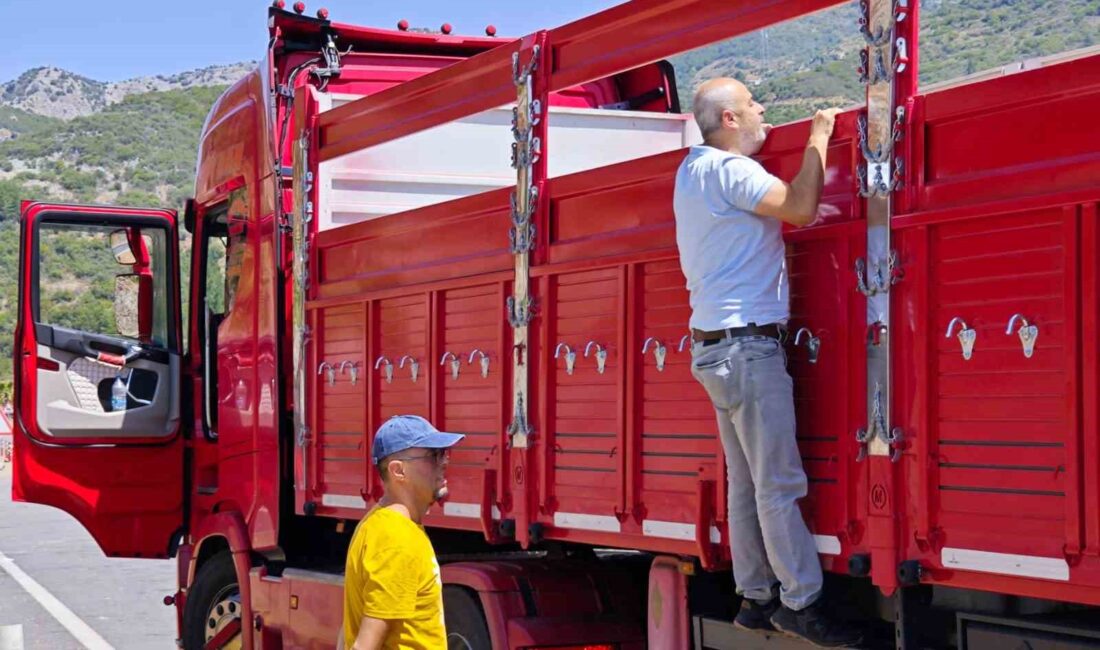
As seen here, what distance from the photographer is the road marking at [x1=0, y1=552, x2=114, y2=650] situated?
10.6m

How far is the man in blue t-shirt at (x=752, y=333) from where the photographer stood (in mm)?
4164

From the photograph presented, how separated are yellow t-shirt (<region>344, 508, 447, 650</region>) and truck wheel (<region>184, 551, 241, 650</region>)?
13.0 feet

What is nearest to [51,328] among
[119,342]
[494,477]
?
[119,342]

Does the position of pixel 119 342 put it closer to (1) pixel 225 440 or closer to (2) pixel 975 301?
(1) pixel 225 440

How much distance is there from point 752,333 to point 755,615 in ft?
2.67

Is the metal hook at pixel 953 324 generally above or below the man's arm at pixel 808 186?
below

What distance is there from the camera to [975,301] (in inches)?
146

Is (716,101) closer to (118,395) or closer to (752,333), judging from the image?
(752,333)

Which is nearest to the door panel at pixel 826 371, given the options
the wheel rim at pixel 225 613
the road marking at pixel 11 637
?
the wheel rim at pixel 225 613

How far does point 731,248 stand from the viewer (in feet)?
14.3

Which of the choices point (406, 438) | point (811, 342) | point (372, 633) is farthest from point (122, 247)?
point (811, 342)

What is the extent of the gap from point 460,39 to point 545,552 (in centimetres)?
371

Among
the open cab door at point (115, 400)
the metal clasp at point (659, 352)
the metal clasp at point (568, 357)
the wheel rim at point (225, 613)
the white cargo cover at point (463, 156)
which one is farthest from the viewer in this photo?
the open cab door at point (115, 400)

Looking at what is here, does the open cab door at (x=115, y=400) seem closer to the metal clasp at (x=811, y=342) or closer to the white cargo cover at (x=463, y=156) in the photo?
the white cargo cover at (x=463, y=156)
